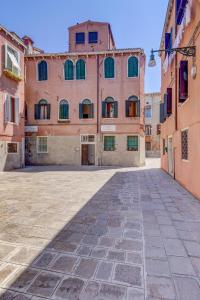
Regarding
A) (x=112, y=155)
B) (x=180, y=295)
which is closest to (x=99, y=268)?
(x=180, y=295)

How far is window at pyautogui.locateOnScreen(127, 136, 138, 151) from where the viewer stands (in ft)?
55.6

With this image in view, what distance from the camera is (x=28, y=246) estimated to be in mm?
3326

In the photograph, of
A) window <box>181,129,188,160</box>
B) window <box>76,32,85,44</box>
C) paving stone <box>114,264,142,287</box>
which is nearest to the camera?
paving stone <box>114,264,142,287</box>

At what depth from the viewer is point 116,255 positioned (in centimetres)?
304

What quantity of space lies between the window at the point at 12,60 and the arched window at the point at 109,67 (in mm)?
6815

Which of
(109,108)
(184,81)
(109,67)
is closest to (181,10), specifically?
(184,81)

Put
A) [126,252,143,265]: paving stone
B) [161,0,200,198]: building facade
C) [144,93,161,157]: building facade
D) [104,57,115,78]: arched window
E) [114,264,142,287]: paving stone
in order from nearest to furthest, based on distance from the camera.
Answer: [114,264,142,287]: paving stone → [126,252,143,265]: paving stone → [161,0,200,198]: building facade → [104,57,115,78]: arched window → [144,93,161,157]: building facade

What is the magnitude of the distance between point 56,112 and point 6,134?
5.15m

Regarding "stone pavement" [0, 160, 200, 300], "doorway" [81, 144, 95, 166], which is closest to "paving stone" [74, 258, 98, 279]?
"stone pavement" [0, 160, 200, 300]

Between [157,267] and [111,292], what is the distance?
79 cm

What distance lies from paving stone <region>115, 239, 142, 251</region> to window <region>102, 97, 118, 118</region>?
1440cm

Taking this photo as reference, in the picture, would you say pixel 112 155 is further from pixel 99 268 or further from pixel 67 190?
pixel 99 268

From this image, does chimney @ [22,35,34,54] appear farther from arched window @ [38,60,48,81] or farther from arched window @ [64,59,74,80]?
arched window @ [64,59,74,80]

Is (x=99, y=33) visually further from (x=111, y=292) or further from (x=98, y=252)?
(x=111, y=292)
